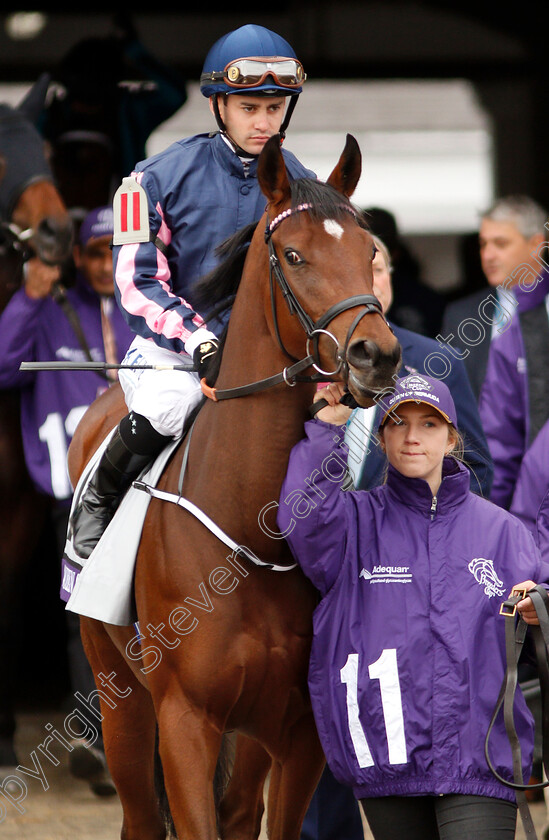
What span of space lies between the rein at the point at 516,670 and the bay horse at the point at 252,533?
0.54m

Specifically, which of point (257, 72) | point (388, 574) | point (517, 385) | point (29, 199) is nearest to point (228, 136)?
point (257, 72)

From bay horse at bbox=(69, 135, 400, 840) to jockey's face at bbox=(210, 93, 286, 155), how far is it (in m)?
0.44

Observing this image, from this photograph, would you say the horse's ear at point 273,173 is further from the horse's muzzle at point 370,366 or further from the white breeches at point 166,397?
the white breeches at point 166,397

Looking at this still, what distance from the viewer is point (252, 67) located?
363 cm

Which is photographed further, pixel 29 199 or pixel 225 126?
pixel 29 199

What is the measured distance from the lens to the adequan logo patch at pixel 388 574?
126 inches

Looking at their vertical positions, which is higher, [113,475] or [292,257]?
[292,257]

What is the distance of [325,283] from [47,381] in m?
3.16

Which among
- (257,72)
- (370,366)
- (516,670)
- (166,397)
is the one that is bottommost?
(516,670)

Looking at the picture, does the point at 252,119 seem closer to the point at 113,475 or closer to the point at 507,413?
the point at 113,475

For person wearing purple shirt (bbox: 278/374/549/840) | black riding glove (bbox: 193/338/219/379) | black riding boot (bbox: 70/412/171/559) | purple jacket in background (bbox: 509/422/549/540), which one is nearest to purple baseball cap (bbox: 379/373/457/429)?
person wearing purple shirt (bbox: 278/374/549/840)

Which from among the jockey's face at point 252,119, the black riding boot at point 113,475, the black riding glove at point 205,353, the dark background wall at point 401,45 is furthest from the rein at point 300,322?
the dark background wall at point 401,45

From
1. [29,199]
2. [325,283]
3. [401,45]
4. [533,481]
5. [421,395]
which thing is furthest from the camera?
[401,45]

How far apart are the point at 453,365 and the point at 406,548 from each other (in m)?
1.21
